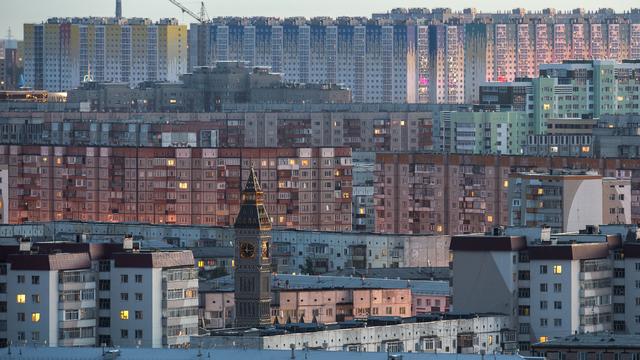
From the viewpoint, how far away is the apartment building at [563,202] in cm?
15400

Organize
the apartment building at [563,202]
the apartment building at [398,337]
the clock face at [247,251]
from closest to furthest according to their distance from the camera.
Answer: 1. the apartment building at [398,337]
2. the clock face at [247,251]
3. the apartment building at [563,202]

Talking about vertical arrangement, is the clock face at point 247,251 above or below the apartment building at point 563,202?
below

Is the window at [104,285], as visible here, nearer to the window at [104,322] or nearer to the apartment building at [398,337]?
the window at [104,322]

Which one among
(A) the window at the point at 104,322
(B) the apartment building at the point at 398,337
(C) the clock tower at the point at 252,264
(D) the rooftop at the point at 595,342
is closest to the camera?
(D) the rooftop at the point at 595,342

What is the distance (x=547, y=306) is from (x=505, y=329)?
9.63 feet

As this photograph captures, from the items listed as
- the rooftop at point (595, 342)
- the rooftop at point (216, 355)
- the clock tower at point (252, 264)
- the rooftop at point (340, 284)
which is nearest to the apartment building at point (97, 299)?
the clock tower at point (252, 264)

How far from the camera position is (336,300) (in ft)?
438

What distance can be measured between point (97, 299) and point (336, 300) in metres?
22.1

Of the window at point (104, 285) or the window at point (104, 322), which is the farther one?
the window at point (104, 285)

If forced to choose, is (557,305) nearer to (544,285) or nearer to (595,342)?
Answer: (544,285)

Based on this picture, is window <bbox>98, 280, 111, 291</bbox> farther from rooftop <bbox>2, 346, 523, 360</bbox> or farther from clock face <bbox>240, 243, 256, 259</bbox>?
rooftop <bbox>2, 346, 523, 360</bbox>

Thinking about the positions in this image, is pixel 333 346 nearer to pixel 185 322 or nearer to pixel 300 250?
pixel 185 322

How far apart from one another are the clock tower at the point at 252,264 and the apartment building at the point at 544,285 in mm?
10286

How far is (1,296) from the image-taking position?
113 metres
